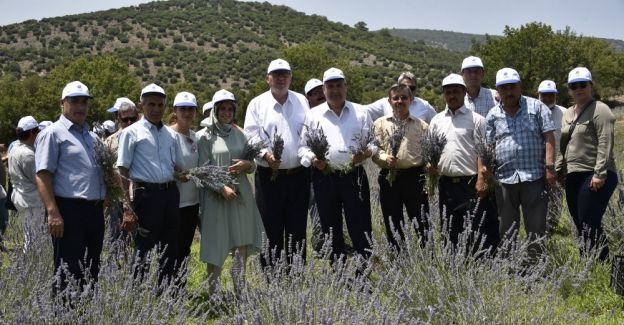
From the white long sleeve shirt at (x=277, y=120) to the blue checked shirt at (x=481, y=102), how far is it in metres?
1.69

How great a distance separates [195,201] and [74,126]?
138cm

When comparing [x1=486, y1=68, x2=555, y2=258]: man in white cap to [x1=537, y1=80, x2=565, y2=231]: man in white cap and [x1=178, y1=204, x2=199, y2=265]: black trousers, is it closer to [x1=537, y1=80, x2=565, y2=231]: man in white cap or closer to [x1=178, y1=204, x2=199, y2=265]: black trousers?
[x1=537, y1=80, x2=565, y2=231]: man in white cap

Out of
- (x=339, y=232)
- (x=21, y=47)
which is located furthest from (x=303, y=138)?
(x=21, y=47)

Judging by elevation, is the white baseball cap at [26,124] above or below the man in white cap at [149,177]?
above

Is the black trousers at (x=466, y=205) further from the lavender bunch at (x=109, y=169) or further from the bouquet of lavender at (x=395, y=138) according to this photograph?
the lavender bunch at (x=109, y=169)

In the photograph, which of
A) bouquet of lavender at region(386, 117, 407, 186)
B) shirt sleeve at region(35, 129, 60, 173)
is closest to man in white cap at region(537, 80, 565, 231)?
bouquet of lavender at region(386, 117, 407, 186)

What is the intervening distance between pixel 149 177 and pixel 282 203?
1.24 metres

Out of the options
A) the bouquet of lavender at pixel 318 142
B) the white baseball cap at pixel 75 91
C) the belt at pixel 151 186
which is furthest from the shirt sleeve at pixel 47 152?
the bouquet of lavender at pixel 318 142

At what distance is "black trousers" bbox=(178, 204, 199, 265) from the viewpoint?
5145 millimetres

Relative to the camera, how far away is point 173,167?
466 centimetres

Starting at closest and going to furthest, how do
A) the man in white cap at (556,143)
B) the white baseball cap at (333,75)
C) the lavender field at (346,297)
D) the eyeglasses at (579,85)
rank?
the lavender field at (346,297), the eyeglasses at (579,85), the white baseball cap at (333,75), the man in white cap at (556,143)

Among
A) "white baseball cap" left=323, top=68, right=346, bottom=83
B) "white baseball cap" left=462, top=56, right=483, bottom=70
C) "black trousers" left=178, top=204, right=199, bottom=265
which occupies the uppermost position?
"white baseball cap" left=462, top=56, right=483, bottom=70

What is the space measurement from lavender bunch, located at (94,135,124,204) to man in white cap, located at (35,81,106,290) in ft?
0.13

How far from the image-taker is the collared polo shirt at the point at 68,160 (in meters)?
3.93
